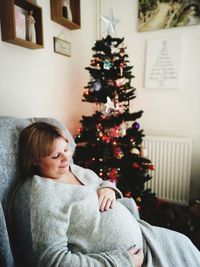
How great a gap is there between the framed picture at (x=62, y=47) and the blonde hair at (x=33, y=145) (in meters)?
1.31

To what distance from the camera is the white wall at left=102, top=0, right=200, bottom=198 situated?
7.52ft

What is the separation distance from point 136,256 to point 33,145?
64 centimetres

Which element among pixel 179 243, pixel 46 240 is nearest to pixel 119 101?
pixel 179 243

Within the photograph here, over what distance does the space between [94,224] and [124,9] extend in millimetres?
2362

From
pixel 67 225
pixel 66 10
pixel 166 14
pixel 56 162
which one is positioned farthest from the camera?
pixel 166 14

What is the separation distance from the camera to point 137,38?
8.06ft

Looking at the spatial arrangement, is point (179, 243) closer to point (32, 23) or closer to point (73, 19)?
point (32, 23)

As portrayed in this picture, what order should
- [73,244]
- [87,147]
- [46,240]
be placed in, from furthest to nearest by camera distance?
[87,147]
[73,244]
[46,240]

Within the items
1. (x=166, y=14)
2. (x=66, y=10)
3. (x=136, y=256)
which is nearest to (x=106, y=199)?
(x=136, y=256)

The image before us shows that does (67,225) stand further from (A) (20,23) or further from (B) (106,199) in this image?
(A) (20,23)

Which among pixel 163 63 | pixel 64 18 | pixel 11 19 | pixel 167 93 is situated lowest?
pixel 167 93

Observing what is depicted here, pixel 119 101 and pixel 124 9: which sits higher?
pixel 124 9

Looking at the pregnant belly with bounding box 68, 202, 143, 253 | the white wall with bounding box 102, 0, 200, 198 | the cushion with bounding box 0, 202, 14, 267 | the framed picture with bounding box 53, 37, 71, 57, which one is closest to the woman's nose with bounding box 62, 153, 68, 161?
the pregnant belly with bounding box 68, 202, 143, 253

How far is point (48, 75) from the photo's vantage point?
1.98 meters
